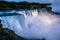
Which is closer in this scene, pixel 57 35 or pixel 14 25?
pixel 14 25

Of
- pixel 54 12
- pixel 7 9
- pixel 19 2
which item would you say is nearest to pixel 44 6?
pixel 54 12

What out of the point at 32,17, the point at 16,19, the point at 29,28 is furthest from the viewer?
the point at 32,17

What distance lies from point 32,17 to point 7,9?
6.48ft

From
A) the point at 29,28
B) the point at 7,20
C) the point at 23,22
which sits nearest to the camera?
the point at 7,20

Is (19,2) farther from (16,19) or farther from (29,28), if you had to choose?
(16,19)

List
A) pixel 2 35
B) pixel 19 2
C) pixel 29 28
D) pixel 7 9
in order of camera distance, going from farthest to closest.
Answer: pixel 19 2 < pixel 7 9 < pixel 29 28 < pixel 2 35

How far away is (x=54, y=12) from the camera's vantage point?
18406 millimetres

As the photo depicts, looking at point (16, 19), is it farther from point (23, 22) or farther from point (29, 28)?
point (29, 28)

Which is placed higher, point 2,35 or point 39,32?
point 2,35

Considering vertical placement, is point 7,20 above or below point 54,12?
above

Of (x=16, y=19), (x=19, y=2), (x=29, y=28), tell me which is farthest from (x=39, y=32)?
(x=19, y=2)

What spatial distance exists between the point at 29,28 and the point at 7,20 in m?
2.70

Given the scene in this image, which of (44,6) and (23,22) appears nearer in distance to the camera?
(23,22)

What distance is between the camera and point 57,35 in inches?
442
